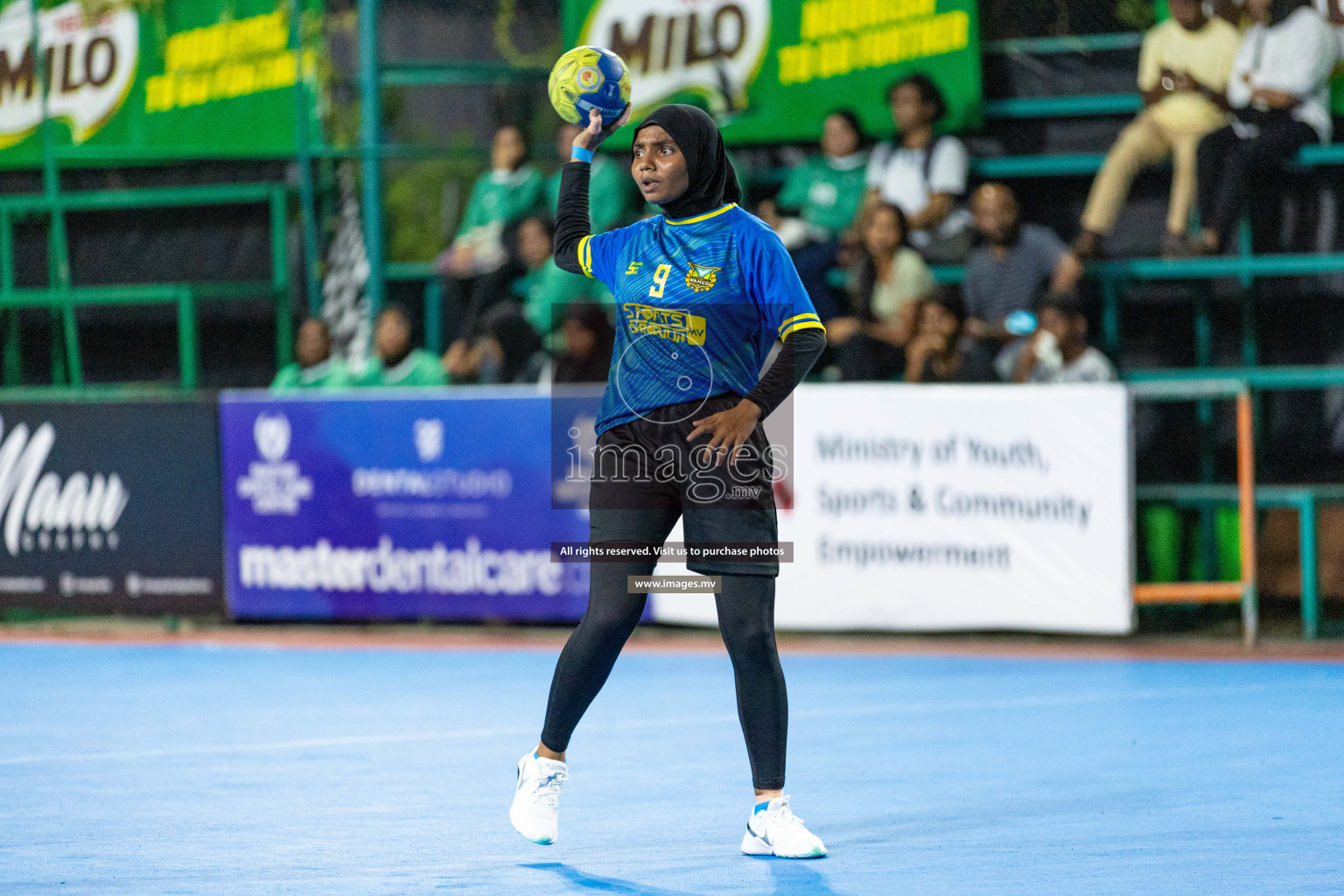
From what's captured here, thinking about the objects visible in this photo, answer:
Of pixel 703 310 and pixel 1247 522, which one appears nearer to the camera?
pixel 703 310

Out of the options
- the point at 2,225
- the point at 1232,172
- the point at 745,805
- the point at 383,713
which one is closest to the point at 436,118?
the point at 2,225

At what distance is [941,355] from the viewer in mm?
11812

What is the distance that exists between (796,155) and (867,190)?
1.49 metres

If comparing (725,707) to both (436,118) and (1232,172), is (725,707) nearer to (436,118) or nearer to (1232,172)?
(1232,172)

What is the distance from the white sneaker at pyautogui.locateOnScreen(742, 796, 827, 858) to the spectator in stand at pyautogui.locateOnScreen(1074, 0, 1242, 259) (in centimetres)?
815

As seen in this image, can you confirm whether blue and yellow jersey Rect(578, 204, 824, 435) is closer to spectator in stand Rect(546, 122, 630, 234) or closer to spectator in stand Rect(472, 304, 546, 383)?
spectator in stand Rect(546, 122, 630, 234)

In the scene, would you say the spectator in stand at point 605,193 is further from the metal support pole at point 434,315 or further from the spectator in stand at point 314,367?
the spectator in stand at point 314,367

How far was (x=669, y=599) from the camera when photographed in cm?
1154

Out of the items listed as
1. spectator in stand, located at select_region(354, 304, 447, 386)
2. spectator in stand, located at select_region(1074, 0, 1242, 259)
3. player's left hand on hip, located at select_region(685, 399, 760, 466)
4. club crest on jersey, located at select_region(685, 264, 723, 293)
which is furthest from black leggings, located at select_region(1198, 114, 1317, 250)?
player's left hand on hip, located at select_region(685, 399, 760, 466)

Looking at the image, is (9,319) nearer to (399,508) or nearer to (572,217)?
(399,508)

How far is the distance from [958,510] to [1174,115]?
370 cm

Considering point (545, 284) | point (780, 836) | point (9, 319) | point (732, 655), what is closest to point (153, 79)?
point (9, 319)

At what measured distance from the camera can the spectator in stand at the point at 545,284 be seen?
43.9 ft

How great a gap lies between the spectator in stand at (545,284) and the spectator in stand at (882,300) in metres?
1.89
